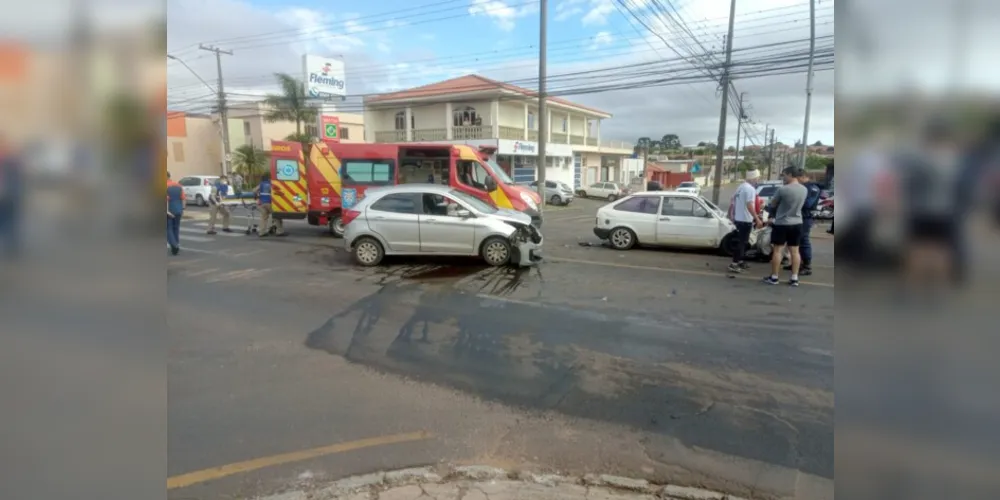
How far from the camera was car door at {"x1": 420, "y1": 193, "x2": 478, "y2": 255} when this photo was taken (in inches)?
350

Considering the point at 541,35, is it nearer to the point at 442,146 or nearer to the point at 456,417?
the point at 442,146

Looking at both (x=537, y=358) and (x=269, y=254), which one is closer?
(x=537, y=358)

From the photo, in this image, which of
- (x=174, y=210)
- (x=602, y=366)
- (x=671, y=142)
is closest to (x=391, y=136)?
(x=174, y=210)

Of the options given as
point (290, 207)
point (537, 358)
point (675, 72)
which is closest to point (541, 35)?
point (675, 72)

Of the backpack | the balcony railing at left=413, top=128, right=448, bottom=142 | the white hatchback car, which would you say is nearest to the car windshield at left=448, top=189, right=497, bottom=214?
the white hatchback car

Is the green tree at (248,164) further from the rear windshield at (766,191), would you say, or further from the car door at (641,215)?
the rear windshield at (766,191)

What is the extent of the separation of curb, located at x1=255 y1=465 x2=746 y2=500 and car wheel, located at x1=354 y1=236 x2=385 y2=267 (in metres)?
6.53

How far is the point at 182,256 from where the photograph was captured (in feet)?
33.8

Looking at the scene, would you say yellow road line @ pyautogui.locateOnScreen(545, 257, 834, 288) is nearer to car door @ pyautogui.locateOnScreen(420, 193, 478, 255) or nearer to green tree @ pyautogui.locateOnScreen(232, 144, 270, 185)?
car door @ pyautogui.locateOnScreen(420, 193, 478, 255)

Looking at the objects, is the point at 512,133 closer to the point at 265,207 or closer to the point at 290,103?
the point at 290,103

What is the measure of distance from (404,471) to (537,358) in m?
2.05

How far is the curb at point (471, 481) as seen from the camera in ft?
9.01

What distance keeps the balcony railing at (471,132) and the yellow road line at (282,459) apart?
28235 mm

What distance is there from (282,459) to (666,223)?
916 centimetres
